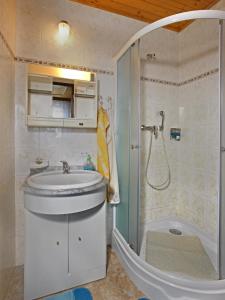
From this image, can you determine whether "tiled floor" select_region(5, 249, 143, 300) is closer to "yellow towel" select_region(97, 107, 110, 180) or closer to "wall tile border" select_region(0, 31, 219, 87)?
"yellow towel" select_region(97, 107, 110, 180)

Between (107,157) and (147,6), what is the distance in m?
1.60

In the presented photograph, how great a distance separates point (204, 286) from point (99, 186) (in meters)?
0.91

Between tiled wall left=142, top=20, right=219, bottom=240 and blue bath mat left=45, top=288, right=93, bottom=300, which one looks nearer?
blue bath mat left=45, top=288, right=93, bottom=300

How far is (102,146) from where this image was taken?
1.65m

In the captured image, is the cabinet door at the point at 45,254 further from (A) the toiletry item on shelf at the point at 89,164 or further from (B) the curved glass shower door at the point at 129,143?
(B) the curved glass shower door at the point at 129,143

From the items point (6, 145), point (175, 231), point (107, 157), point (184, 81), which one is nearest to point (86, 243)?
point (107, 157)

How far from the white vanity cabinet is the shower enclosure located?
30 cm

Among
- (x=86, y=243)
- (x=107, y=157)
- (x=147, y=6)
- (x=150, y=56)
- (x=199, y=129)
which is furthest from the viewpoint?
(x=150, y=56)

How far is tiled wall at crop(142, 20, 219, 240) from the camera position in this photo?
5.65 feet

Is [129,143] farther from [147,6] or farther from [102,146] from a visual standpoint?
[147,6]

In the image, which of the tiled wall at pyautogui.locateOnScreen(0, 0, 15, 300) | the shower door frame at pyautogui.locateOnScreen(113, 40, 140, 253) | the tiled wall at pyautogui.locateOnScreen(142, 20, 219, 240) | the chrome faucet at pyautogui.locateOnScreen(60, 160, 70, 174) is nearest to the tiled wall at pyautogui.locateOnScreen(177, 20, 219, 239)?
the tiled wall at pyautogui.locateOnScreen(142, 20, 219, 240)

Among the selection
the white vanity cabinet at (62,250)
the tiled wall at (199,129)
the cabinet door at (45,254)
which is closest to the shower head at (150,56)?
the tiled wall at (199,129)

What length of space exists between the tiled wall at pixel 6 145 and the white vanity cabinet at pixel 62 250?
0.50ft

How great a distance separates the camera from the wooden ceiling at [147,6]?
168 cm
